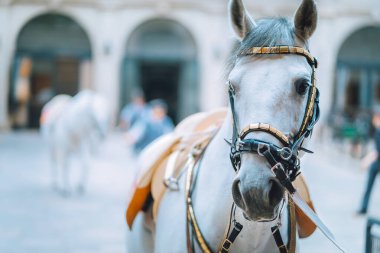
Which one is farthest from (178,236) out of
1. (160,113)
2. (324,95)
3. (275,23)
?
(324,95)

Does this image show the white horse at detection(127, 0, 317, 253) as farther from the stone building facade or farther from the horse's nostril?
the stone building facade

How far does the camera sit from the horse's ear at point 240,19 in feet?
8.24

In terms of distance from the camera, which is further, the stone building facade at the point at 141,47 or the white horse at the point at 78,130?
the stone building facade at the point at 141,47

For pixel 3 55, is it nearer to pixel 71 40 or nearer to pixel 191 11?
pixel 71 40

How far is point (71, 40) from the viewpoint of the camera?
79.8ft

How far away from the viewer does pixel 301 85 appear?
2.33m

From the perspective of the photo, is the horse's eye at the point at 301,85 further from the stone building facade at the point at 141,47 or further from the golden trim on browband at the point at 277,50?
A: the stone building facade at the point at 141,47

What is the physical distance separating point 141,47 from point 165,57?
3.95 feet

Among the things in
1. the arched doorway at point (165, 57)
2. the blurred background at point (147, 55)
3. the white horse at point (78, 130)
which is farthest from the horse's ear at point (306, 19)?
the arched doorway at point (165, 57)

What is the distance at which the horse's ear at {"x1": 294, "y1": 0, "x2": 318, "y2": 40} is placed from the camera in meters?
2.40

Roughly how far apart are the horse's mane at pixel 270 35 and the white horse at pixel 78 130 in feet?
27.1

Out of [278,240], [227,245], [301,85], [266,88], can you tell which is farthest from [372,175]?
[266,88]

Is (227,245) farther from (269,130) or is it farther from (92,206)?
(92,206)

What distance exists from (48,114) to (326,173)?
7.58 m
